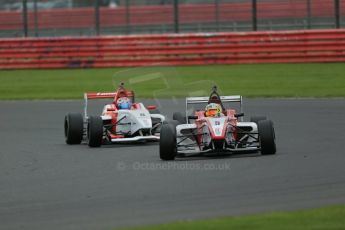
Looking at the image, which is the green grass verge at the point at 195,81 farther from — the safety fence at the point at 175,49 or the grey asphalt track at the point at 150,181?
the grey asphalt track at the point at 150,181

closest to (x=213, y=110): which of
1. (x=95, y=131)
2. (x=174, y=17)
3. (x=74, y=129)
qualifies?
(x=95, y=131)

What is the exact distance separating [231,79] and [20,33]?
383 inches

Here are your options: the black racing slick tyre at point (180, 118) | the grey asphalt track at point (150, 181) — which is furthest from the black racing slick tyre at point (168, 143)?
the black racing slick tyre at point (180, 118)

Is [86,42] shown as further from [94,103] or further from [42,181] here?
[42,181]

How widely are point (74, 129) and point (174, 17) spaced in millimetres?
18153

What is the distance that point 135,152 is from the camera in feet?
51.7

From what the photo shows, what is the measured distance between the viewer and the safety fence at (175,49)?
104ft

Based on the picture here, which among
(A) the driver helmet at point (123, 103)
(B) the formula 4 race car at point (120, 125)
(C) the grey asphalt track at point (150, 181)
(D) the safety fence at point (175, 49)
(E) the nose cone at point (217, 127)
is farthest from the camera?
(D) the safety fence at point (175, 49)

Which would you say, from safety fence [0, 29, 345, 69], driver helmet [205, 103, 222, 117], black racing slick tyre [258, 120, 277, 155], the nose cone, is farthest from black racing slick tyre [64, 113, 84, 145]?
safety fence [0, 29, 345, 69]

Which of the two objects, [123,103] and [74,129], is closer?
[74,129]

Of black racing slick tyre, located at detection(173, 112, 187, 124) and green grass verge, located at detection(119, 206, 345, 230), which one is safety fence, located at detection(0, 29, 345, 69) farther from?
green grass verge, located at detection(119, 206, 345, 230)

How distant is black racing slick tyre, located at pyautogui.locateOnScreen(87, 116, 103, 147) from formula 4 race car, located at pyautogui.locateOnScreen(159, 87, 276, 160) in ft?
5.56

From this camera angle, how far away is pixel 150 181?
12320 millimetres

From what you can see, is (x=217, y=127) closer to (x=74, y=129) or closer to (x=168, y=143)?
(x=168, y=143)
